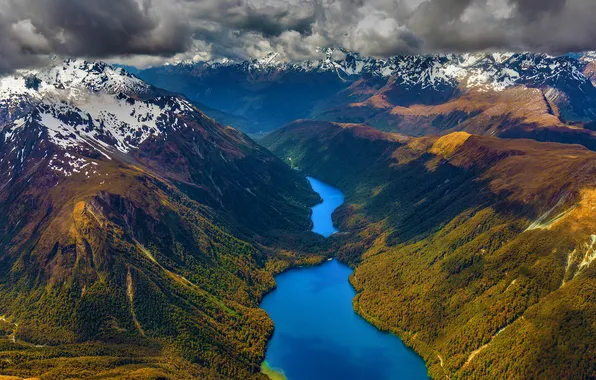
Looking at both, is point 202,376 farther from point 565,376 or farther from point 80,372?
point 565,376

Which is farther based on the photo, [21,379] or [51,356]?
[51,356]

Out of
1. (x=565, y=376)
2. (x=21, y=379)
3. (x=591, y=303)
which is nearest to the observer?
(x=21, y=379)

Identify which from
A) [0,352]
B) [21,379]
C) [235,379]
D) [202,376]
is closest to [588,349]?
[235,379]

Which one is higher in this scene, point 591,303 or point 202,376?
point 591,303

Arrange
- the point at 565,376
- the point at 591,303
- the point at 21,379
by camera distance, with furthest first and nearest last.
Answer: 1. the point at 591,303
2. the point at 565,376
3. the point at 21,379

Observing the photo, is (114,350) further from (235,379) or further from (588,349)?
(588,349)

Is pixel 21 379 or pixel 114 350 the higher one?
pixel 114 350

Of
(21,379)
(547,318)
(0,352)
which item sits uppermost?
(547,318)

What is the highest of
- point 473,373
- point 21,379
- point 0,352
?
point 473,373

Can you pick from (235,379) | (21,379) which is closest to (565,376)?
(235,379)
